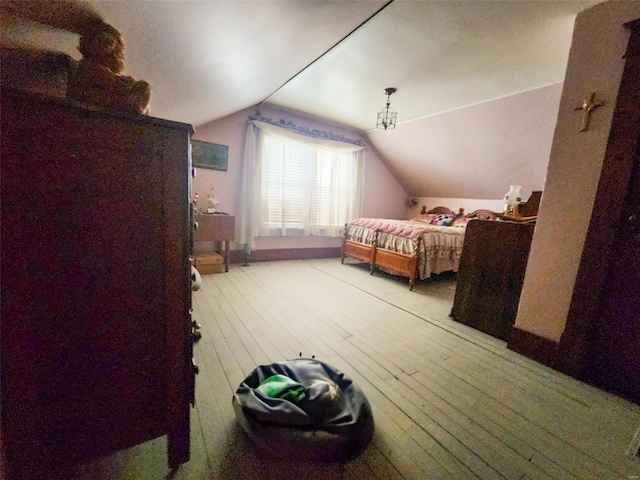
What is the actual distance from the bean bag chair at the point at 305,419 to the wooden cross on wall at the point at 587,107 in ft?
6.49

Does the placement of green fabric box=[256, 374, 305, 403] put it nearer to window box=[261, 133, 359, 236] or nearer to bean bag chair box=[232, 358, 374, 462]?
bean bag chair box=[232, 358, 374, 462]

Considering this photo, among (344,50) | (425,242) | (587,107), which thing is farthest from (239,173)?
(587,107)

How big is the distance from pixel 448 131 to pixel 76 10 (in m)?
3.98

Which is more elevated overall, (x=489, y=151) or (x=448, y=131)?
(x=448, y=131)

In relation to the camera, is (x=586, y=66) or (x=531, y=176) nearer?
(x=586, y=66)

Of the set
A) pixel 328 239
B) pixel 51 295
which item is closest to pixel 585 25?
pixel 51 295

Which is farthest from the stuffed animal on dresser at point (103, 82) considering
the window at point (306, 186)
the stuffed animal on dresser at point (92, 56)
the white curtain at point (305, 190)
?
the window at point (306, 186)

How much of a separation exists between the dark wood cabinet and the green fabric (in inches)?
67.3

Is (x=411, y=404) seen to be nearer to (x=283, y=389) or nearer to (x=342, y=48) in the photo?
(x=283, y=389)

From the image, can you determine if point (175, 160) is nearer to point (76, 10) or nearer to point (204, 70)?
point (76, 10)

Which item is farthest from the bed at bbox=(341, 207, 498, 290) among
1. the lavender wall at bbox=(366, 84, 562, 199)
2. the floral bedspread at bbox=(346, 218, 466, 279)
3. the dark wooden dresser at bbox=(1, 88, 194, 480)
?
the dark wooden dresser at bbox=(1, 88, 194, 480)

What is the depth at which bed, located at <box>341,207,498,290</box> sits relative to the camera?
3045 mm

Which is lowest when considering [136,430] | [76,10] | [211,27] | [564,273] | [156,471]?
[156,471]

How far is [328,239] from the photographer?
4824mm
